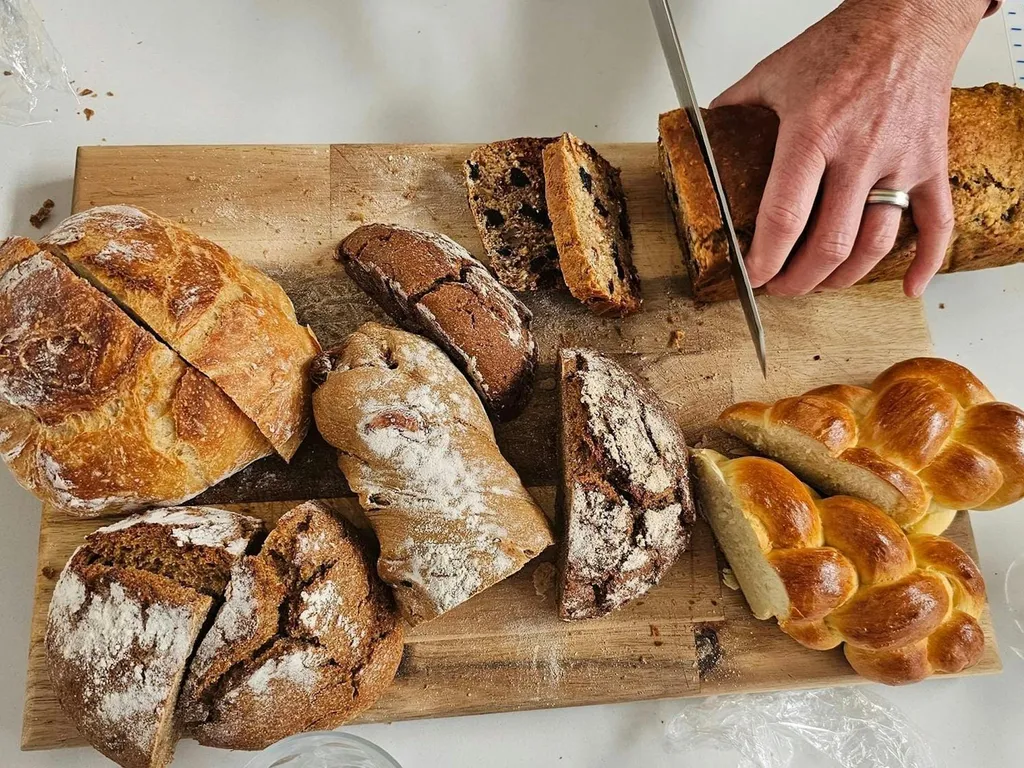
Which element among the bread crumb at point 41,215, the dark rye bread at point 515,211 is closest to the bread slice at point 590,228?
the dark rye bread at point 515,211

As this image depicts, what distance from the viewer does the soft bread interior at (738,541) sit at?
81.3 inches

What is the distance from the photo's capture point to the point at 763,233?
6.77ft

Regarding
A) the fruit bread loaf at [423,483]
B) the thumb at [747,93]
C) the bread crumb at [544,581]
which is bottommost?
the bread crumb at [544,581]

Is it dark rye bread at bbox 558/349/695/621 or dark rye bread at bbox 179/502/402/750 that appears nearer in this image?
dark rye bread at bbox 179/502/402/750

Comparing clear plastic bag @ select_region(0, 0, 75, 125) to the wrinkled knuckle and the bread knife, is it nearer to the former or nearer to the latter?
the bread knife

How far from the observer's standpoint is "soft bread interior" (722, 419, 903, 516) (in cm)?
212

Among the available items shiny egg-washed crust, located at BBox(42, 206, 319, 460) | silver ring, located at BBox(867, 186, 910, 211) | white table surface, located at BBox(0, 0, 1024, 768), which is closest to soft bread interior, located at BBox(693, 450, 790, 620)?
white table surface, located at BBox(0, 0, 1024, 768)

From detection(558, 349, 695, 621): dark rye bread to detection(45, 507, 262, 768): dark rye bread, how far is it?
2.62 feet

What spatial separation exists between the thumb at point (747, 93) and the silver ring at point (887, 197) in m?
0.38

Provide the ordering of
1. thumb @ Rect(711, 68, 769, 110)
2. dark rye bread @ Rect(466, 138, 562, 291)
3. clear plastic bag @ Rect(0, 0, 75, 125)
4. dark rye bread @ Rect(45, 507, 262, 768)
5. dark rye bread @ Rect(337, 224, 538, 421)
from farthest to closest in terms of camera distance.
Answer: clear plastic bag @ Rect(0, 0, 75, 125), dark rye bread @ Rect(466, 138, 562, 291), thumb @ Rect(711, 68, 769, 110), dark rye bread @ Rect(337, 224, 538, 421), dark rye bread @ Rect(45, 507, 262, 768)

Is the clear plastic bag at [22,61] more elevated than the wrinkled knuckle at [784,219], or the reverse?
the clear plastic bag at [22,61]

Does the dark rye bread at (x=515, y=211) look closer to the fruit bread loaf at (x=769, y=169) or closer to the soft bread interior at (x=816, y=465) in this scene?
the fruit bread loaf at (x=769, y=169)

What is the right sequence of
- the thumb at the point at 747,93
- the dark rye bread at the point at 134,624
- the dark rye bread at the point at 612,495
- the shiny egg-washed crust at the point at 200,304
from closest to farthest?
the dark rye bread at the point at 134,624 < the shiny egg-washed crust at the point at 200,304 < the dark rye bread at the point at 612,495 < the thumb at the point at 747,93

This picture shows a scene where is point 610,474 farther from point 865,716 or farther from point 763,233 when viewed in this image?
point 865,716
